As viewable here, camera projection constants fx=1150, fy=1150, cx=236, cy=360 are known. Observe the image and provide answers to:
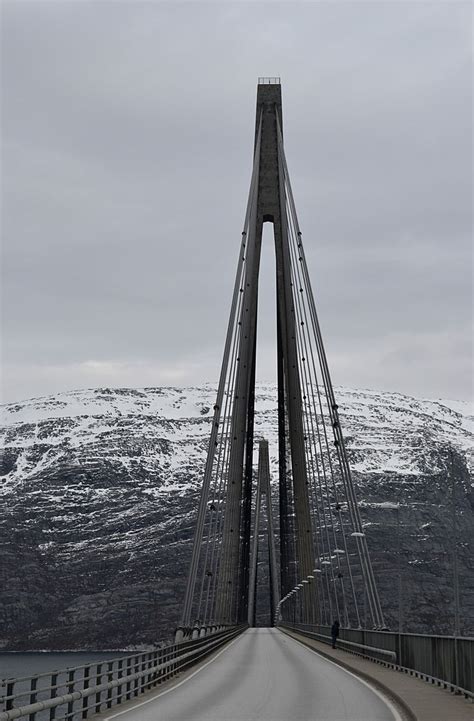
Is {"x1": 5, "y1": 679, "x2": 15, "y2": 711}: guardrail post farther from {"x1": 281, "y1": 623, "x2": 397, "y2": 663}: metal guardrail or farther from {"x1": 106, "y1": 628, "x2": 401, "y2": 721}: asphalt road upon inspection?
{"x1": 281, "y1": 623, "x2": 397, "y2": 663}: metal guardrail

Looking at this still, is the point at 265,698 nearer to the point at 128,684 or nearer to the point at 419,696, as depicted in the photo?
the point at 128,684

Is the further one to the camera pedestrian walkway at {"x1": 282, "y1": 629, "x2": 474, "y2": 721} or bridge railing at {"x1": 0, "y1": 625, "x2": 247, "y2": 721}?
pedestrian walkway at {"x1": 282, "y1": 629, "x2": 474, "y2": 721}

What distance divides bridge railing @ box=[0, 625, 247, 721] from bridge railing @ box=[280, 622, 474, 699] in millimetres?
6466

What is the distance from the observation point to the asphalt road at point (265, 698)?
20391 mm

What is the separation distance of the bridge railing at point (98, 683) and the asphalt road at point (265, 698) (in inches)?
23.1

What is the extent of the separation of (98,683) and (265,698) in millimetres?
3946

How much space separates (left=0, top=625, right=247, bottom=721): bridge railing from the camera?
15.3m

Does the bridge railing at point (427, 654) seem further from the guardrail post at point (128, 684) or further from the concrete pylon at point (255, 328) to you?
the concrete pylon at point (255, 328)

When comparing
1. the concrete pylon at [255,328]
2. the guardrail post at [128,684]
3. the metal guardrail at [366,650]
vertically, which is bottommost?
the guardrail post at [128,684]

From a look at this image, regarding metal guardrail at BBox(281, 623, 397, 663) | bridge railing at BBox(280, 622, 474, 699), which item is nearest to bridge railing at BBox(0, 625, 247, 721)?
metal guardrail at BBox(281, 623, 397, 663)

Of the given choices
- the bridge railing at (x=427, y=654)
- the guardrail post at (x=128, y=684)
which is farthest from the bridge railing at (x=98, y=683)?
the bridge railing at (x=427, y=654)

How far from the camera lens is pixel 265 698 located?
24406 millimetres

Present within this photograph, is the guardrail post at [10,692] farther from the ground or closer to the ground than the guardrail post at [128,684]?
closer to the ground

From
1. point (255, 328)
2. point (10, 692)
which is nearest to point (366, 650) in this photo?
point (10, 692)
